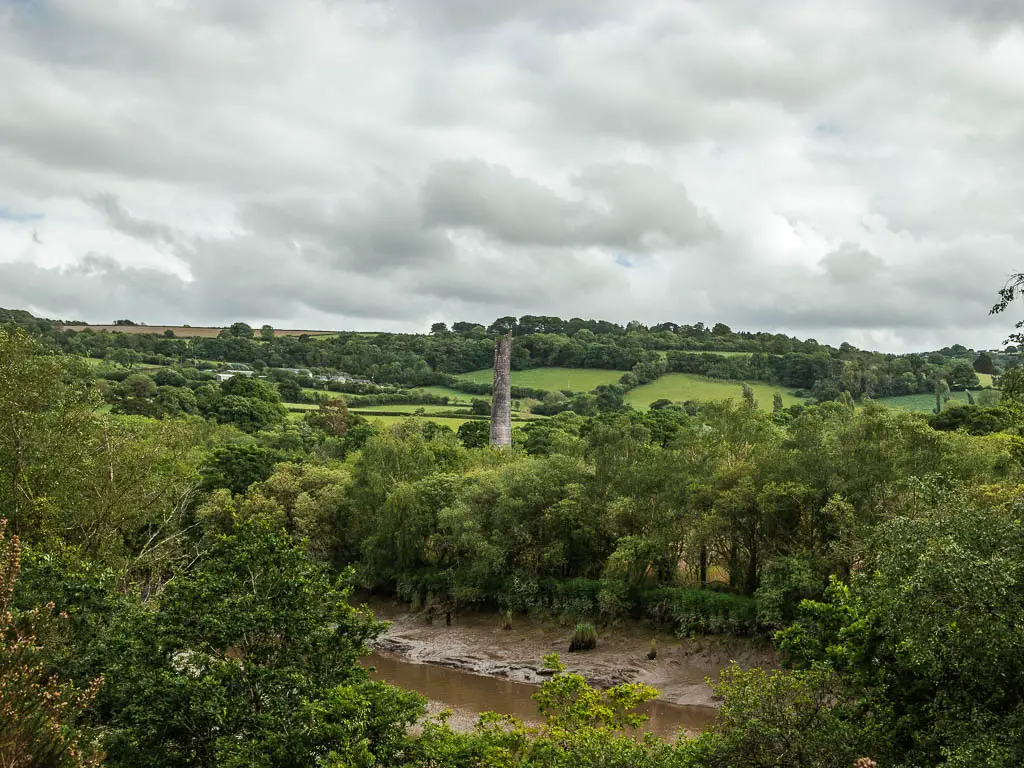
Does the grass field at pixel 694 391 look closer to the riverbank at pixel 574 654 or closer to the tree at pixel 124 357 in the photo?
the riverbank at pixel 574 654

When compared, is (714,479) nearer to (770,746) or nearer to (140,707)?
(770,746)

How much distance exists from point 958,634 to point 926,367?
119183mm

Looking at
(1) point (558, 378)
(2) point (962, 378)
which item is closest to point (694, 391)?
(1) point (558, 378)

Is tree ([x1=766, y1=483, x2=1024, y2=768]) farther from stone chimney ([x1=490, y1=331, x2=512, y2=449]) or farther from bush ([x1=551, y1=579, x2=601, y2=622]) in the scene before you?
stone chimney ([x1=490, y1=331, x2=512, y2=449])

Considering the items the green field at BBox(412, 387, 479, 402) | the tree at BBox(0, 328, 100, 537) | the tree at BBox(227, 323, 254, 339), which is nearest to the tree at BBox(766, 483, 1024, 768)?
the tree at BBox(0, 328, 100, 537)

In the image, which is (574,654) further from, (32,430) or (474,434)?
(474,434)

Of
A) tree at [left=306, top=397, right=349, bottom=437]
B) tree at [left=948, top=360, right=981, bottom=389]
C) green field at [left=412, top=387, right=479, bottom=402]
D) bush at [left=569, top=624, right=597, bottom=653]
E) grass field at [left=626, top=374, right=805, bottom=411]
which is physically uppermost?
tree at [left=948, top=360, right=981, bottom=389]

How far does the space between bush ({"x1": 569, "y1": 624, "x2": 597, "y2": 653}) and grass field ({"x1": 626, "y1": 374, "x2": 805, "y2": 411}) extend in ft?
233

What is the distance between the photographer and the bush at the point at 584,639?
40188 mm

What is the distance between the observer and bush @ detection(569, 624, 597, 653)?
4019 cm

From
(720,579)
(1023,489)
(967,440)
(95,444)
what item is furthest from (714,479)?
(95,444)

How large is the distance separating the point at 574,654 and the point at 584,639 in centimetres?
91

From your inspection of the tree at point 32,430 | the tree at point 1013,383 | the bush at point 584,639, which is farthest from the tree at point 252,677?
the bush at point 584,639

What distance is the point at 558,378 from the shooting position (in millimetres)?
132125
